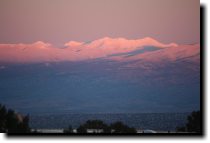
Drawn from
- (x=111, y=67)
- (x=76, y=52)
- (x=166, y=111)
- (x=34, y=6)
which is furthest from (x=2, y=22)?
(x=166, y=111)

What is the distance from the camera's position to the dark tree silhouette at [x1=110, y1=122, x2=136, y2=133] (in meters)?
6.44

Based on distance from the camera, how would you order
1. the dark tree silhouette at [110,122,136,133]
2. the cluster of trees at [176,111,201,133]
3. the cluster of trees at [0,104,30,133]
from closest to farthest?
the cluster of trees at [176,111,201,133]
the dark tree silhouette at [110,122,136,133]
the cluster of trees at [0,104,30,133]

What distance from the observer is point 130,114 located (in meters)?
6.52

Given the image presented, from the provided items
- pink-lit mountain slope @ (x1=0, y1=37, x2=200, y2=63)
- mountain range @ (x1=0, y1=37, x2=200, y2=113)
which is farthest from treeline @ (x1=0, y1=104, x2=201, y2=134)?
pink-lit mountain slope @ (x1=0, y1=37, x2=200, y2=63)

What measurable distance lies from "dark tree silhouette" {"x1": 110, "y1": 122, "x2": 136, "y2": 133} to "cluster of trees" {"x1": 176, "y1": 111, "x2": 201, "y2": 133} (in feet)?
2.43

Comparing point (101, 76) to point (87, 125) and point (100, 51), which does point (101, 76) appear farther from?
point (87, 125)

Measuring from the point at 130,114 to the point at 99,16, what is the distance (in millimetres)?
1650

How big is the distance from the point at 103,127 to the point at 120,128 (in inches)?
10.6

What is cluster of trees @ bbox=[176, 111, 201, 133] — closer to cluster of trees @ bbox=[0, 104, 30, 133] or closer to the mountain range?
the mountain range

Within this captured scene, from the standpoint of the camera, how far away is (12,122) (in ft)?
21.7

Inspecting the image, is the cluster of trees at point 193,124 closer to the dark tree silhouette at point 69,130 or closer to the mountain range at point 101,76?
the mountain range at point 101,76

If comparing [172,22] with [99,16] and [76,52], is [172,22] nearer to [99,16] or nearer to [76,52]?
[99,16]

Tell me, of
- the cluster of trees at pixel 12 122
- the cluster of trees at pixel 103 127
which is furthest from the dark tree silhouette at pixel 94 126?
the cluster of trees at pixel 12 122

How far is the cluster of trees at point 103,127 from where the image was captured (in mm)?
6452
